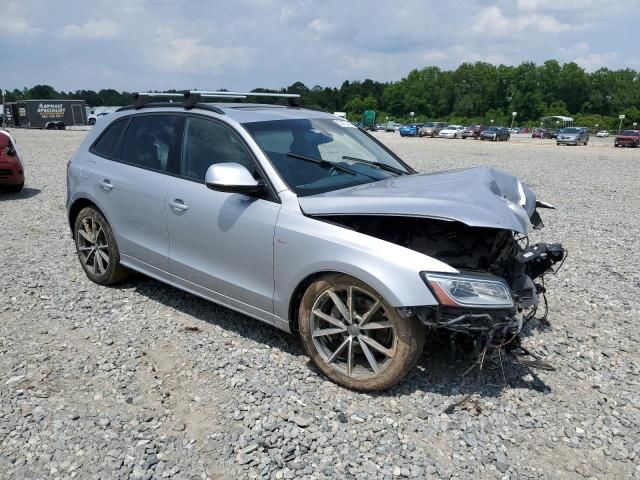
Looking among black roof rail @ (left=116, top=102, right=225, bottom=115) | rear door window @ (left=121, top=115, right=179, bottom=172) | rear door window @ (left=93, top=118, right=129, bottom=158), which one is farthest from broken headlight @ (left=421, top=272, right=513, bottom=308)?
rear door window @ (left=93, top=118, right=129, bottom=158)

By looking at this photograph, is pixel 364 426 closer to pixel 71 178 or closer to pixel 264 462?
pixel 264 462

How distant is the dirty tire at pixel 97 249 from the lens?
501cm

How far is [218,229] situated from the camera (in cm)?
392

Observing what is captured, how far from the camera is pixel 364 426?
313cm

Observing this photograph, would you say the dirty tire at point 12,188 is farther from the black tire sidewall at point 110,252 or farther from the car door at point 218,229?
the car door at point 218,229

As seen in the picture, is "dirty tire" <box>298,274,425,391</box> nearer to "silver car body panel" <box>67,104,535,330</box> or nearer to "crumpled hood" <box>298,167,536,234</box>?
"silver car body panel" <box>67,104,535,330</box>

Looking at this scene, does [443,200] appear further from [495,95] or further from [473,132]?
[495,95]

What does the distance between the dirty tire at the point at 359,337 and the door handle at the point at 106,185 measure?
2.34 m

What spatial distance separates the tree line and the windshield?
109 meters

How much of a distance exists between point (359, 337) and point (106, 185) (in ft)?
9.38

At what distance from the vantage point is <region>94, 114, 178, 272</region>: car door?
4.42 metres

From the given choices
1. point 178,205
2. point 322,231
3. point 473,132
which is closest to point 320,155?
point 322,231

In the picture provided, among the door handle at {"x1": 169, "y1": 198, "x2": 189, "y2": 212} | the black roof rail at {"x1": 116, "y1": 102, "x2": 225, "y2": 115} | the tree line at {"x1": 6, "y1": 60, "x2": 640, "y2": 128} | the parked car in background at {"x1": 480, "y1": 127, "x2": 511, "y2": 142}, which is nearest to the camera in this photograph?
the door handle at {"x1": 169, "y1": 198, "x2": 189, "y2": 212}

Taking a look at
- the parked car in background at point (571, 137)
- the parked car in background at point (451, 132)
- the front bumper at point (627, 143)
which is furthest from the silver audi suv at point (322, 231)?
the parked car in background at point (451, 132)
